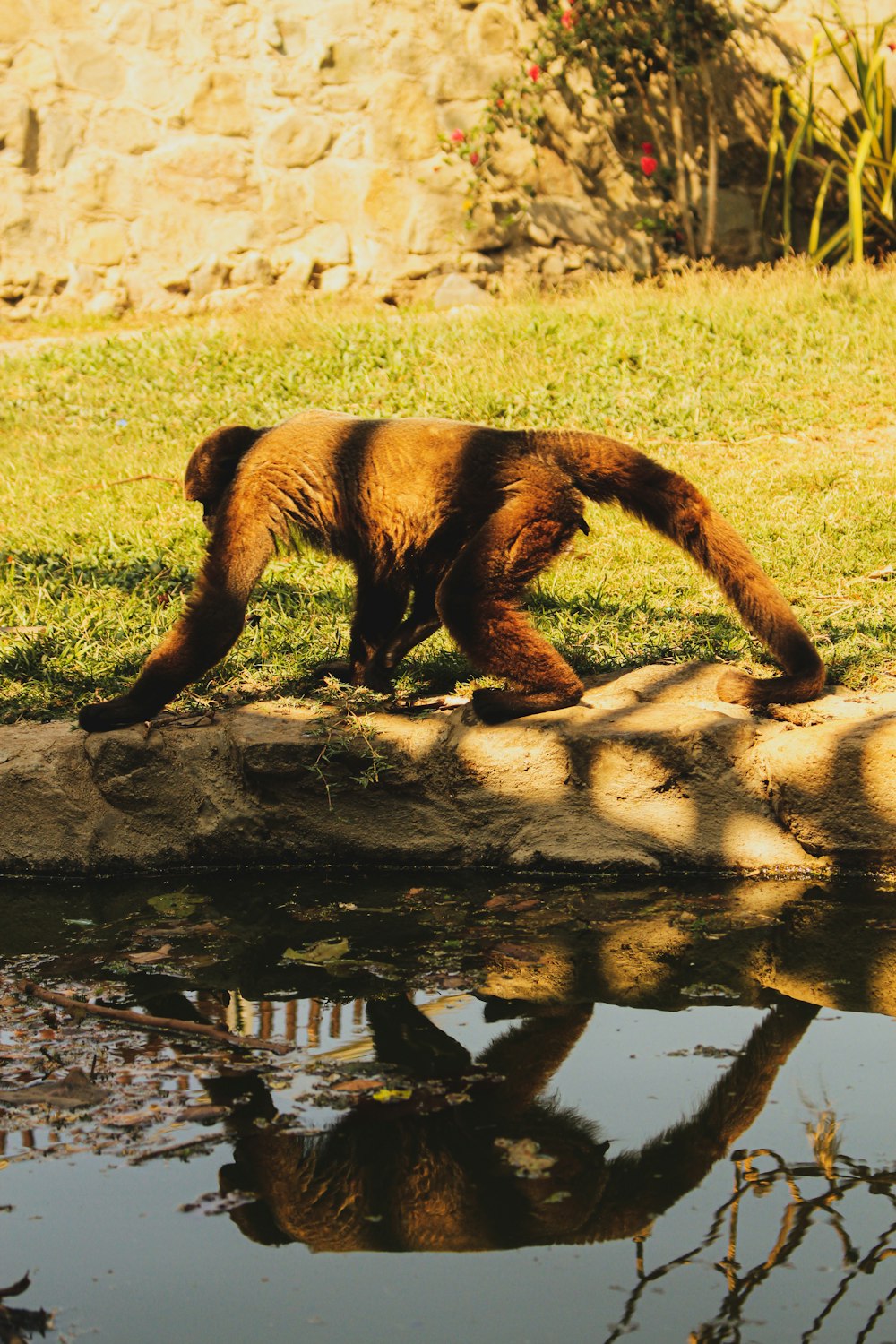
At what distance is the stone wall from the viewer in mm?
13688

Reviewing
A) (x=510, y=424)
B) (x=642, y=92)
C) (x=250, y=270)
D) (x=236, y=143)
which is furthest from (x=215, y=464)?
(x=642, y=92)

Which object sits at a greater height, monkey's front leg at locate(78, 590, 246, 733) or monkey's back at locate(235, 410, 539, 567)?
monkey's back at locate(235, 410, 539, 567)

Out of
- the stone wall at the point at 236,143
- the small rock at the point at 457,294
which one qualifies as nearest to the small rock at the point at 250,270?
the stone wall at the point at 236,143

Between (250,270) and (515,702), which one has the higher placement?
(250,270)

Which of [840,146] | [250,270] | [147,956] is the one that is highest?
[840,146]

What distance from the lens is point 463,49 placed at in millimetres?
13984

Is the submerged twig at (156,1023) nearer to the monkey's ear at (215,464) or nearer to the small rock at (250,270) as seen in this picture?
the monkey's ear at (215,464)

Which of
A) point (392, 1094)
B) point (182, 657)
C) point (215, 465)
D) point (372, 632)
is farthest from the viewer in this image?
point (372, 632)

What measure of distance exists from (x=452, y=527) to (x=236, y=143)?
10252 millimetres

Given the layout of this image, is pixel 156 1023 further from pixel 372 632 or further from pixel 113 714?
pixel 372 632

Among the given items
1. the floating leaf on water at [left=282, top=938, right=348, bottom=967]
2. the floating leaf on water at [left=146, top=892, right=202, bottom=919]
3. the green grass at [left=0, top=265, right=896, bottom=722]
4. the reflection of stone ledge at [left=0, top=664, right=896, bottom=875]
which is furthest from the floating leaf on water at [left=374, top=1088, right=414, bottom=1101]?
the green grass at [left=0, top=265, right=896, bottom=722]

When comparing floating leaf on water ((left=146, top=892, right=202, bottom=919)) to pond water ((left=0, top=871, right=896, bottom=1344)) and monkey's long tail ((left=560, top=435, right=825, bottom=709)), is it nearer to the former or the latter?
pond water ((left=0, top=871, right=896, bottom=1344))

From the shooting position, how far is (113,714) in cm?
504

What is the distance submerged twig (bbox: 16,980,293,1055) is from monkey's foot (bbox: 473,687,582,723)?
1727mm
